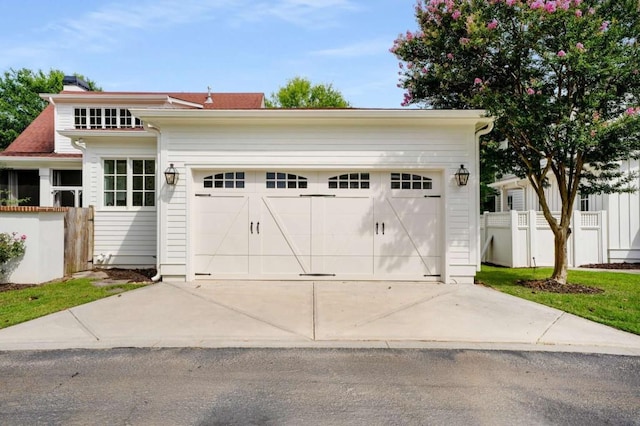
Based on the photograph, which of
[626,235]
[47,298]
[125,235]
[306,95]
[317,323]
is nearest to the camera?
[317,323]

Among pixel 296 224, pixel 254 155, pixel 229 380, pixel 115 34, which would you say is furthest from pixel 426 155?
pixel 115 34

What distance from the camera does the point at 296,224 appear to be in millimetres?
7469

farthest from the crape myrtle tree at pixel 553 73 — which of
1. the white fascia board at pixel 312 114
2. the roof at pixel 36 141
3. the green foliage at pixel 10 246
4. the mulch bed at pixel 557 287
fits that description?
the roof at pixel 36 141

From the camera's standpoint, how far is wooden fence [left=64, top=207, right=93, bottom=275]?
8023mm

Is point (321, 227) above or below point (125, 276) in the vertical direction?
above

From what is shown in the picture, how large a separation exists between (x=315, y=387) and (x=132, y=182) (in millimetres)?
7987

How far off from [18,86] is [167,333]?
106 ft

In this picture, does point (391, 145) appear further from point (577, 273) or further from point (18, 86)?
point (18, 86)

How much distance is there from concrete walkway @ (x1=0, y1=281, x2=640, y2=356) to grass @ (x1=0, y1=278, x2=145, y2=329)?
0.30 meters

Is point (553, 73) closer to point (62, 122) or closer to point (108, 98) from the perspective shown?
point (108, 98)

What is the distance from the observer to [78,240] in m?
8.37

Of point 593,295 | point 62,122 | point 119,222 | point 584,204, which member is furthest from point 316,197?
point 62,122

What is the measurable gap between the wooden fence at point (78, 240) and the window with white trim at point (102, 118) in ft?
15.8

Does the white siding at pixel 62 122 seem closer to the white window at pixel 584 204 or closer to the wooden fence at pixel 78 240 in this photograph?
the wooden fence at pixel 78 240
